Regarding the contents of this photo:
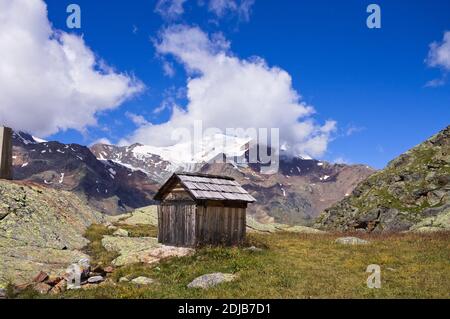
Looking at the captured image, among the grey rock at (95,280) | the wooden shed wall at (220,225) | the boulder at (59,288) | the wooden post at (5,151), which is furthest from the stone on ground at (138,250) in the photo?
the wooden post at (5,151)

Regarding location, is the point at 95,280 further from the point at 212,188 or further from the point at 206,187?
the point at 212,188

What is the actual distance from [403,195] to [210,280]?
184 feet

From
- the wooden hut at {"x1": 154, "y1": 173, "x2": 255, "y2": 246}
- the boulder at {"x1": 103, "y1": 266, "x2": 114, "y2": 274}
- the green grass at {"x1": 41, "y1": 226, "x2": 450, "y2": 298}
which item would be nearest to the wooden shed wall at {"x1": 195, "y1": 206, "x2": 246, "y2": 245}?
the wooden hut at {"x1": 154, "y1": 173, "x2": 255, "y2": 246}

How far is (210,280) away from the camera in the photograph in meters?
19.1

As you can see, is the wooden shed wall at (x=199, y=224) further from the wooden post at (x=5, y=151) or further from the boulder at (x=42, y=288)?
the wooden post at (x=5, y=151)

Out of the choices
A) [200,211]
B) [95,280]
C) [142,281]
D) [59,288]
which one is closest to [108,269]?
[95,280]

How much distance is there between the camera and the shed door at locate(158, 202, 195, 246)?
94.5 ft

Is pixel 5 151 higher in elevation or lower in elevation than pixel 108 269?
higher

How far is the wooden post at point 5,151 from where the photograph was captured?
32.5m

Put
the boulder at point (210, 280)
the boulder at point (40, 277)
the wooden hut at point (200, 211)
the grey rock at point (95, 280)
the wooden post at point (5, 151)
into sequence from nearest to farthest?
the boulder at point (210, 280), the boulder at point (40, 277), the grey rock at point (95, 280), the wooden hut at point (200, 211), the wooden post at point (5, 151)

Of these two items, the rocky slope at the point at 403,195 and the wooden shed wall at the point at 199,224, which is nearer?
the wooden shed wall at the point at 199,224

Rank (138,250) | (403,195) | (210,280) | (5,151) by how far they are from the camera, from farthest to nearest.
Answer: (403,195) < (5,151) < (138,250) < (210,280)

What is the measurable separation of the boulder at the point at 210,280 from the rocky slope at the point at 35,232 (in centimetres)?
813
